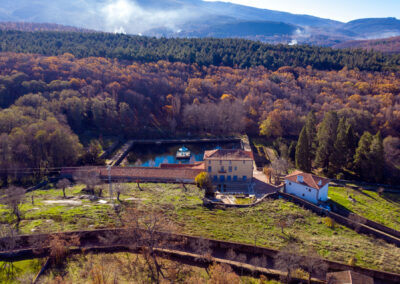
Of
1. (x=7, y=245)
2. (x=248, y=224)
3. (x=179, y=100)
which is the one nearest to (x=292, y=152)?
(x=248, y=224)

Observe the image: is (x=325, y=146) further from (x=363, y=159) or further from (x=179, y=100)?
(x=179, y=100)

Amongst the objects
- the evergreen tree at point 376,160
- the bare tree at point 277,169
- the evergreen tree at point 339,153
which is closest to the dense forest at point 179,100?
the evergreen tree at point 376,160

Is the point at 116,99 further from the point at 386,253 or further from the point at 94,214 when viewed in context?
the point at 386,253

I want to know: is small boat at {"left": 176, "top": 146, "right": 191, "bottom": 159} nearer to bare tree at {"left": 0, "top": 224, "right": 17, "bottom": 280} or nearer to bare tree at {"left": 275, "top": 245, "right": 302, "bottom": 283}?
bare tree at {"left": 0, "top": 224, "right": 17, "bottom": 280}

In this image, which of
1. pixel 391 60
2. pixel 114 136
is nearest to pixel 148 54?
pixel 114 136

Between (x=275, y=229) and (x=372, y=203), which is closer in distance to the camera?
(x=275, y=229)

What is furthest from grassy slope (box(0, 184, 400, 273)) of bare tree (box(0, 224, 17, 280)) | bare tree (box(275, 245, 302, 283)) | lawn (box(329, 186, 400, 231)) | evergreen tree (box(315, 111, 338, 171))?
evergreen tree (box(315, 111, 338, 171))
